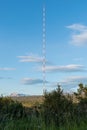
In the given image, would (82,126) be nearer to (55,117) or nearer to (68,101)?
(55,117)

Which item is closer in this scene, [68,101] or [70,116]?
[70,116]

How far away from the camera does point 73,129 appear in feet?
31.7

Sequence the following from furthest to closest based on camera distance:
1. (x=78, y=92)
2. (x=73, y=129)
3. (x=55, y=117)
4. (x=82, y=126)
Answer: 1. (x=78, y=92)
2. (x=55, y=117)
3. (x=82, y=126)
4. (x=73, y=129)

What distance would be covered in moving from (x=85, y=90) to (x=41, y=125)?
1265 cm

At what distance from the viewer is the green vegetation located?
972 cm

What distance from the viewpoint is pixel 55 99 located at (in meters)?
18.9

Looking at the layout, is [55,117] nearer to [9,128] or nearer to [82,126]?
[82,126]

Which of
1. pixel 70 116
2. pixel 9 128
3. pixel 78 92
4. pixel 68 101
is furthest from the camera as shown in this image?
pixel 78 92

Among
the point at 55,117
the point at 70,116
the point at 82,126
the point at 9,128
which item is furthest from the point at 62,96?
the point at 9,128

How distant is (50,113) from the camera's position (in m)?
14.0

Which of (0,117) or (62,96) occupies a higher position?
(62,96)

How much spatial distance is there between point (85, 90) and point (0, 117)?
1244cm

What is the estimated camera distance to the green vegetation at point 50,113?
9.72m

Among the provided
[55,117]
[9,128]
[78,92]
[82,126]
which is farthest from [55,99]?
[9,128]
